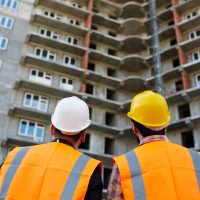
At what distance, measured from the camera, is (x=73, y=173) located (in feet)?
9.77

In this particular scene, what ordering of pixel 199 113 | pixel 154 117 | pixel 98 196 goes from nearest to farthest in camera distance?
1. pixel 98 196
2. pixel 154 117
3. pixel 199 113

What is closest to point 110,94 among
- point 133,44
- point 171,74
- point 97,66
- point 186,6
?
point 97,66

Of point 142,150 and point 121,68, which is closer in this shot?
point 142,150

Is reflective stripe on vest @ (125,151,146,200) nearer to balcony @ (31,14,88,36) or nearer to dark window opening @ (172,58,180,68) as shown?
dark window opening @ (172,58,180,68)

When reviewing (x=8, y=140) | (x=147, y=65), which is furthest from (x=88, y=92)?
(x=8, y=140)

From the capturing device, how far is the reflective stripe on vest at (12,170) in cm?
287

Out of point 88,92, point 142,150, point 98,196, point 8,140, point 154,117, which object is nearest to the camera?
point 98,196

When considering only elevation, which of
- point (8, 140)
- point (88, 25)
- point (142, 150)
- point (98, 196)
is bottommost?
point (98, 196)

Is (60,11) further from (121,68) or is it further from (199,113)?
(199,113)

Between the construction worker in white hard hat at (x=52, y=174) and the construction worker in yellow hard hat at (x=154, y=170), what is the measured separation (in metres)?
0.25

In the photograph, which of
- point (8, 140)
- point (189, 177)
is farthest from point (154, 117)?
point (8, 140)

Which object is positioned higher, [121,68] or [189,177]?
[121,68]

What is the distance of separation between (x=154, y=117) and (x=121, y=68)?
21989mm

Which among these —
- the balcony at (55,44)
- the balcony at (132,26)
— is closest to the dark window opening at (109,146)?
the balcony at (55,44)
